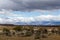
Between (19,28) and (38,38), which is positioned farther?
(19,28)

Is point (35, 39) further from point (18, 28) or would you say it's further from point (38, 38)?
point (18, 28)

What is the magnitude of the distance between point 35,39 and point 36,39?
0.38m

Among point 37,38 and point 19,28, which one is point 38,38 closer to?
point 37,38

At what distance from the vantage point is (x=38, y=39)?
164ft

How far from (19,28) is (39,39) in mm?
31211

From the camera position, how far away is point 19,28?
7988 centimetres

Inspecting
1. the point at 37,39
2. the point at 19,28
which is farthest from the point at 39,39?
the point at 19,28

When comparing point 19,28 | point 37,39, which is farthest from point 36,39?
point 19,28

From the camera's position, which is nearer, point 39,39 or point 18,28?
point 39,39

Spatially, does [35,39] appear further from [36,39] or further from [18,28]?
[18,28]

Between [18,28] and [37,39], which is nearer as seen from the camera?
[37,39]

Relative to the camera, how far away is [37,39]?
48.8m

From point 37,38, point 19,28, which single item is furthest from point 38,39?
point 19,28

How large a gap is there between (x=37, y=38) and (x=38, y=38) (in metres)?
1.00
